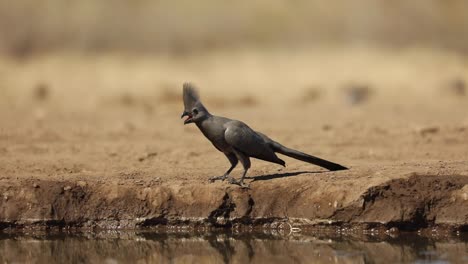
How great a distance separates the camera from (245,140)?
10.7 metres

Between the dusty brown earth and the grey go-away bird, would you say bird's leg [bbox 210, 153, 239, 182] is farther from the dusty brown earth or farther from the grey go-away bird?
the grey go-away bird

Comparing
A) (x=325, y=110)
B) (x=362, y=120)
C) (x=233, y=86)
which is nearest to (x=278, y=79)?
(x=233, y=86)

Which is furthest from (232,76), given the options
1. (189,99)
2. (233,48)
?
(189,99)

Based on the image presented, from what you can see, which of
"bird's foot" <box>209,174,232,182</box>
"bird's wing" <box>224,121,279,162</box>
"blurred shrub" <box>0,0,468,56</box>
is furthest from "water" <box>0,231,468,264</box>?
"blurred shrub" <box>0,0,468,56</box>

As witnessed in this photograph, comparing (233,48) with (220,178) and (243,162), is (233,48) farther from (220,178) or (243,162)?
(243,162)

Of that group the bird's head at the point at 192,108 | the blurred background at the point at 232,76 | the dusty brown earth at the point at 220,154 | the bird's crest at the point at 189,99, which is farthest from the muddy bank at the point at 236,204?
the blurred background at the point at 232,76

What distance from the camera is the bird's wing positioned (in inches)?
421

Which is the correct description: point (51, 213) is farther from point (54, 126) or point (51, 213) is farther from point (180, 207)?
point (54, 126)

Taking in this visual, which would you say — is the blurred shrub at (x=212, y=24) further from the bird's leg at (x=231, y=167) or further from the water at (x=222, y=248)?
the water at (x=222, y=248)

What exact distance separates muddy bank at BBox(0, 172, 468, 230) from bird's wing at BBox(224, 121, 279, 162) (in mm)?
489

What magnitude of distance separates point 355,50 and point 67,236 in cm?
2637

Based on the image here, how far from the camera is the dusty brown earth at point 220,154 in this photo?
36.1 ft

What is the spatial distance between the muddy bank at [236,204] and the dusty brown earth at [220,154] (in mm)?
12

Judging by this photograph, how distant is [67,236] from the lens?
11008 mm
